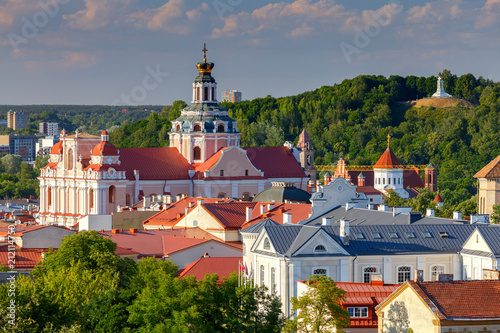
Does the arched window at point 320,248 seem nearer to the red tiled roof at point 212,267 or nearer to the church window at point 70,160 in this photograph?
the red tiled roof at point 212,267

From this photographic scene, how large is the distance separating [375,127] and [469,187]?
102 ft

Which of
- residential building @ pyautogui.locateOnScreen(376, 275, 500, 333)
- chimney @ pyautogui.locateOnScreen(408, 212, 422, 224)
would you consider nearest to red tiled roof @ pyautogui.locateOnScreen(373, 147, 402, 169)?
chimney @ pyautogui.locateOnScreen(408, 212, 422, 224)

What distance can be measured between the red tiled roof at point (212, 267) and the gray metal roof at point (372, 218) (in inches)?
114

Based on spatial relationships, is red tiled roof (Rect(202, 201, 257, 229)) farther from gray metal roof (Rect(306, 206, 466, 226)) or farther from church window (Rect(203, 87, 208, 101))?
church window (Rect(203, 87, 208, 101))

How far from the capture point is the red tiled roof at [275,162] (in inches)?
3467

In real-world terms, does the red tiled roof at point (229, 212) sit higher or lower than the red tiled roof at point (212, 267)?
higher

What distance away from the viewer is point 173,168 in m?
85.8

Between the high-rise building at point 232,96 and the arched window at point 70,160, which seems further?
the high-rise building at point 232,96

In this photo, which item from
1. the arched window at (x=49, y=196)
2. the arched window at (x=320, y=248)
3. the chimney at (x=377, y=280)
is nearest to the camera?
the chimney at (x=377, y=280)

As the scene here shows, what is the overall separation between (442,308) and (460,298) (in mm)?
827

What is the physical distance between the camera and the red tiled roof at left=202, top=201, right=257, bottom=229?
183 feet

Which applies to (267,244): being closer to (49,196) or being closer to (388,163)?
(49,196)

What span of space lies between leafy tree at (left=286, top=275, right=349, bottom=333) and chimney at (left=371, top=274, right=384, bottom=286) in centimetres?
297

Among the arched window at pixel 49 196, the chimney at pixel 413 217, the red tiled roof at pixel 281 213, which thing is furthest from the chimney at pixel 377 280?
the arched window at pixel 49 196
